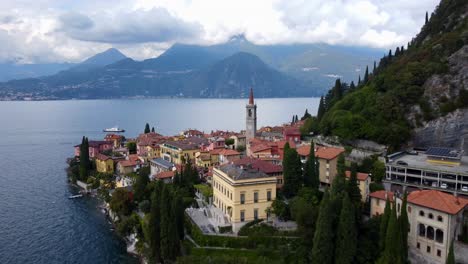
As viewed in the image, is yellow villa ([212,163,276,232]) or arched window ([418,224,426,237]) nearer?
arched window ([418,224,426,237])

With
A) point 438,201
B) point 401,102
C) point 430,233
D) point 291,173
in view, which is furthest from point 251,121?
point 438,201

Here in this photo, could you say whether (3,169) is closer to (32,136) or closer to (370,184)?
(32,136)

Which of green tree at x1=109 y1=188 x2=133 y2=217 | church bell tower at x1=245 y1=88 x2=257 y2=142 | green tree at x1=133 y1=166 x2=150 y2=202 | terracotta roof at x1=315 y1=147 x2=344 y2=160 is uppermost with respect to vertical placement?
church bell tower at x1=245 y1=88 x2=257 y2=142

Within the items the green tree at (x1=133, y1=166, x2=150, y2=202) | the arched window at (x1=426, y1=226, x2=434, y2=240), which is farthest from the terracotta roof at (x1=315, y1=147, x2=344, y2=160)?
the green tree at (x1=133, y1=166, x2=150, y2=202)

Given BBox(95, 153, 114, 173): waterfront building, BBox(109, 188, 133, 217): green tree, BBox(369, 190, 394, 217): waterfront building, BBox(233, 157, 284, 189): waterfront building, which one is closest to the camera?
BBox(369, 190, 394, 217): waterfront building

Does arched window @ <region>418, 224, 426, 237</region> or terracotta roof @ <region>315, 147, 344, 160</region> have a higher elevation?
terracotta roof @ <region>315, 147, 344, 160</region>

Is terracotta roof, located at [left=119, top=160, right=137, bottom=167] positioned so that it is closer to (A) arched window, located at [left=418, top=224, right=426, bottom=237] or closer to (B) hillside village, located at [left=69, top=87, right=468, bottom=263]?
(B) hillside village, located at [left=69, top=87, right=468, bottom=263]

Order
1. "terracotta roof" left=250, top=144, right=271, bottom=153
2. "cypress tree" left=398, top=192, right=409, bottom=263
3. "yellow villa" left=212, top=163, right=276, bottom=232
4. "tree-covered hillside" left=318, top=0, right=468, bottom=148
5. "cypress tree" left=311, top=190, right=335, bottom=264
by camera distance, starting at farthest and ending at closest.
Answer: "terracotta roof" left=250, top=144, right=271, bottom=153 → "tree-covered hillside" left=318, top=0, right=468, bottom=148 → "yellow villa" left=212, top=163, right=276, bottom=232 → "cypress tree" left=311, top=190, right=335, bottom=264 → "cypress tree" left=398, top=192, right=409, bottom=263

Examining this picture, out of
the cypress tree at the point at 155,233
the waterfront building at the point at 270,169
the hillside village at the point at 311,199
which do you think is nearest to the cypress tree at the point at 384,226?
the hillside village at the point at 311,199
